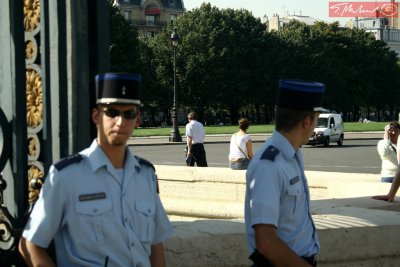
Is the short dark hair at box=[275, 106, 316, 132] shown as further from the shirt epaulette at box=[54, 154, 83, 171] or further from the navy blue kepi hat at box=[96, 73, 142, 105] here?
the shirt epaulette at box=[54, 154, 83, 171]

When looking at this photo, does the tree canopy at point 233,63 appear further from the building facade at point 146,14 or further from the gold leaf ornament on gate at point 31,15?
the gold leaf ornament on gate at point 31,15

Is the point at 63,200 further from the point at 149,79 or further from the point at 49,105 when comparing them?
the point at 149,79

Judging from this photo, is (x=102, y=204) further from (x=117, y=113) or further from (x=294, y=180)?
(x=294, y=180)

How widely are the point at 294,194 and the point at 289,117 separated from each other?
13.1 inches

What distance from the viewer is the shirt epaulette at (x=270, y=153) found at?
10.9 ft

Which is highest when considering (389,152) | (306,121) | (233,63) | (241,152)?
(306,121)

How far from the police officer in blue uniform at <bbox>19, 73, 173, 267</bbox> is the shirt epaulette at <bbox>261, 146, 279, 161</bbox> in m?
0.52

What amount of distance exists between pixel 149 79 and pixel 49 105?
68542 mm

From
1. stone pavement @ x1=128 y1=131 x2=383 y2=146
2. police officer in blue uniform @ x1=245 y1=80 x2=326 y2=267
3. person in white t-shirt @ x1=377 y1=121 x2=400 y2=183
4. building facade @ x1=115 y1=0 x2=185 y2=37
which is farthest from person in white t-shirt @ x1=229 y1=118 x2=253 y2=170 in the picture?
building facade @ x1=115 y1=0 x2=185 y2=37

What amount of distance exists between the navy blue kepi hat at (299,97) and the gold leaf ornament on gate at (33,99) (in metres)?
1.93

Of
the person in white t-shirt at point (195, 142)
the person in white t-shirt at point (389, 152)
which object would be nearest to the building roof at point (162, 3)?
the person in white t-shirt at point (195, 142)

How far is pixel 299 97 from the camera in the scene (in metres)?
3.44

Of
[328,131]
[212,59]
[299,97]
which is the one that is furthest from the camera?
[212,59]

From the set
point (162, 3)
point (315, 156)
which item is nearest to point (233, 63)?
point (315, 156)
